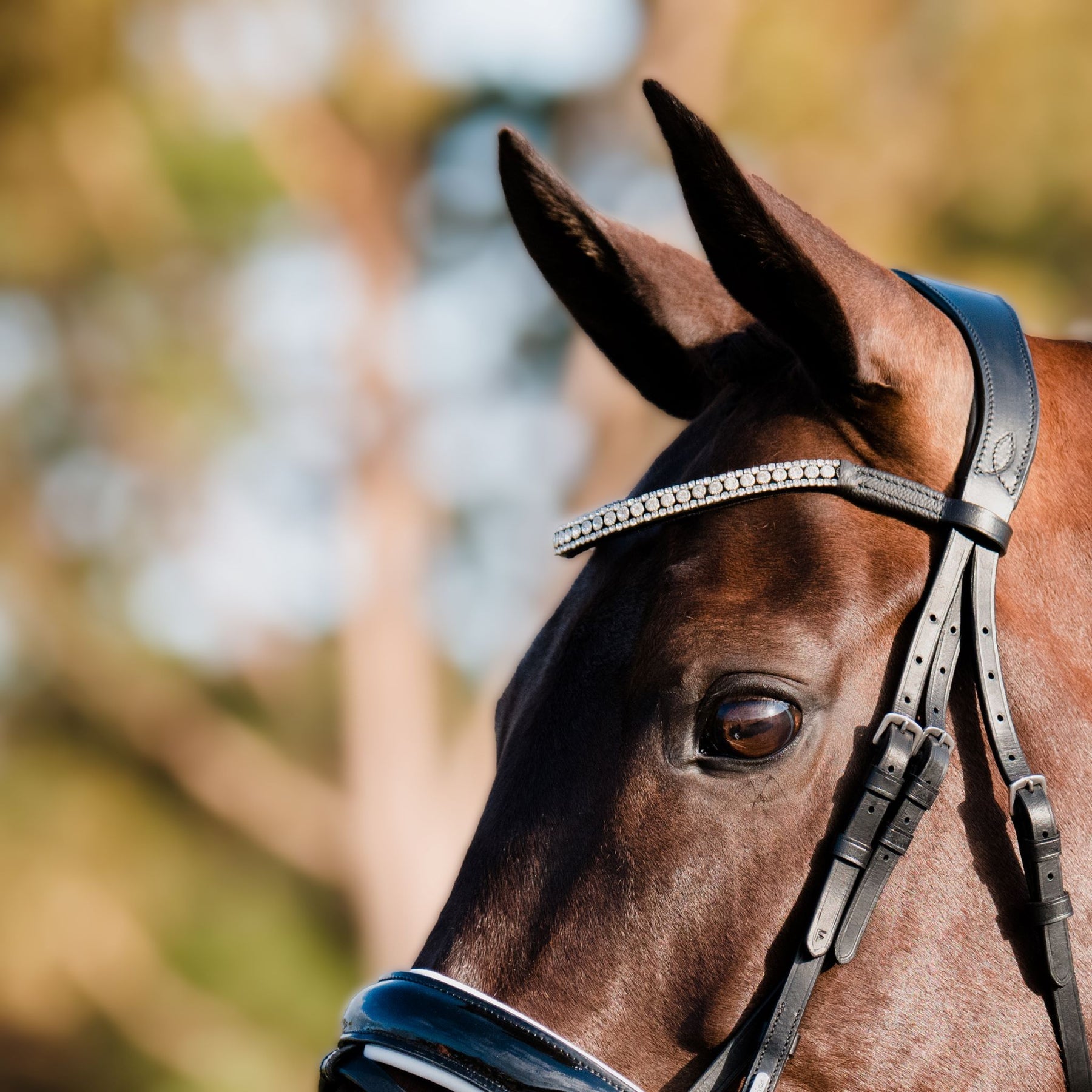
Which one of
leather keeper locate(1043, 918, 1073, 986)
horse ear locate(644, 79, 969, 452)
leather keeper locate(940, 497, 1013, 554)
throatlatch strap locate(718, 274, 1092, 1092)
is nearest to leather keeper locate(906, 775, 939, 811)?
throatlatch strap locate(718, 274, 1092, 1092)

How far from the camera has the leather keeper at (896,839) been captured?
169 centimetres

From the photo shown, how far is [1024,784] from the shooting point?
1720 mm

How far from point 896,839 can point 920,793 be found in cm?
7

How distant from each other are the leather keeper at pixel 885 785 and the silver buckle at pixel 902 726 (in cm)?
5

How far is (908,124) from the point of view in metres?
13.0

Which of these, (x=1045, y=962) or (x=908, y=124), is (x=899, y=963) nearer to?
(x=1045, y=962)

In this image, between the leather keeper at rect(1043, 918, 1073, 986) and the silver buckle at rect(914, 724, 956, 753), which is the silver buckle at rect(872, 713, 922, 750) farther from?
the leather keeper at rect(1043, 918, 1073, 986)

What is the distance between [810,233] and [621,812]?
34.1 inches

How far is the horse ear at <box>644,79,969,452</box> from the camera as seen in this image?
1.74m

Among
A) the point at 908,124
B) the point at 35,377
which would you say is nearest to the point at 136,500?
the point at 35,377

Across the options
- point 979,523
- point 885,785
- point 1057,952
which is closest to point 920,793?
point 885,785

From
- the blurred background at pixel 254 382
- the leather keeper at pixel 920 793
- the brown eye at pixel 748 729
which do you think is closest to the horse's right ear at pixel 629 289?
the brown eye at pixel 748 729

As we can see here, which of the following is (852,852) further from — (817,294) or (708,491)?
(817,294)

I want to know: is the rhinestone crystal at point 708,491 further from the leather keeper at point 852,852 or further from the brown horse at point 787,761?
the leather keeper at point 852,852
